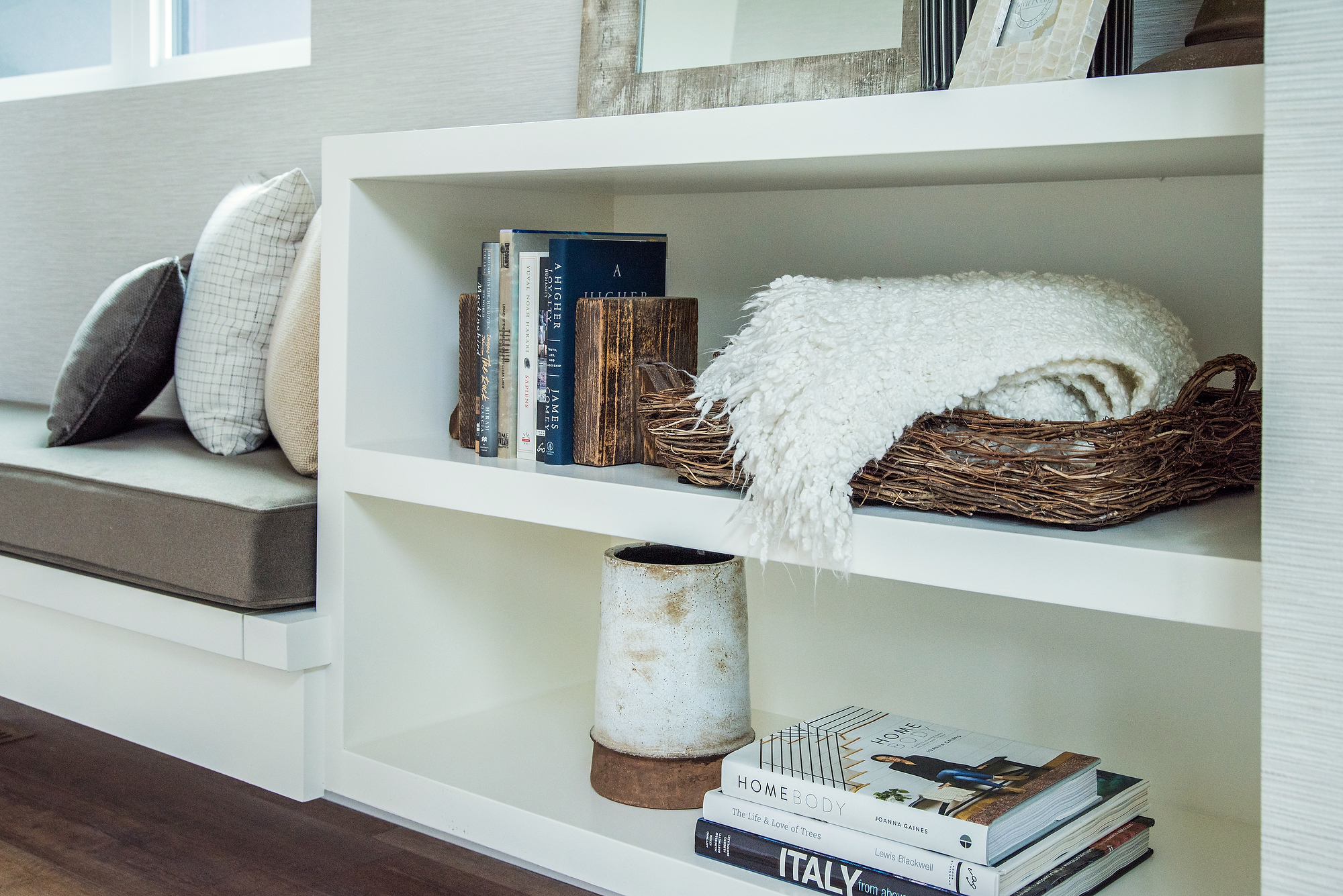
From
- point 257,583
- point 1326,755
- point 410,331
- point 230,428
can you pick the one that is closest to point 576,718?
point 257,583

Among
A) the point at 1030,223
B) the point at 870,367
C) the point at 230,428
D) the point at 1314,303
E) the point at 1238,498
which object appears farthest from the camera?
the point at 230,428

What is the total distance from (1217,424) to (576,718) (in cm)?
92

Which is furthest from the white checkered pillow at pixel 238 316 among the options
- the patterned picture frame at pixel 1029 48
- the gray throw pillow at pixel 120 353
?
the patterned picture frame at pixel 1029 48

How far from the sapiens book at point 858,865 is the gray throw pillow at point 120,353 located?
1.22 m

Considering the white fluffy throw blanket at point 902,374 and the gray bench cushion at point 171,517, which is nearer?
the white fluffy throw blanket at point 902,374

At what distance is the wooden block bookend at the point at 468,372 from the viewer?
1460 mm

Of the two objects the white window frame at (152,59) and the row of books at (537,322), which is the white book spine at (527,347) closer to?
the row of books at (537,322)

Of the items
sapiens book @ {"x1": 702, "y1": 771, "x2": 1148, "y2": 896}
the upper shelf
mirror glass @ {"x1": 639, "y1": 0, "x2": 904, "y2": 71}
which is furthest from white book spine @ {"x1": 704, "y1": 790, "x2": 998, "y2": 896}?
mirror glass @ {"x1": 639, "y1": 0, "x2": 904, "y2": 71}

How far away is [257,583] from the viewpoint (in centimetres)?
143

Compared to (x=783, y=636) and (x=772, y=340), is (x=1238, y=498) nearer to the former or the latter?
(x=772, y=340)

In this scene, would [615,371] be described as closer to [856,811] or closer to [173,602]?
[856,811]

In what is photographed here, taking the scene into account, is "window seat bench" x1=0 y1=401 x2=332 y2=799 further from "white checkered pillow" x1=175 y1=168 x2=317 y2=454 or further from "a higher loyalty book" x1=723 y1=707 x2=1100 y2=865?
"a higher loyalty book" x1=723 y1=707 x2=1100 y2=865

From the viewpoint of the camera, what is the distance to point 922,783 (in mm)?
1091

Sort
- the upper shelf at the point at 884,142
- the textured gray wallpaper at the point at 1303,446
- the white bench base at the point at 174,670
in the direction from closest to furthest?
the textured gray wallpaper at the point at 1303,446 → the upper shelf at the point at 884,142 → the white bench base at the point at 174,670
